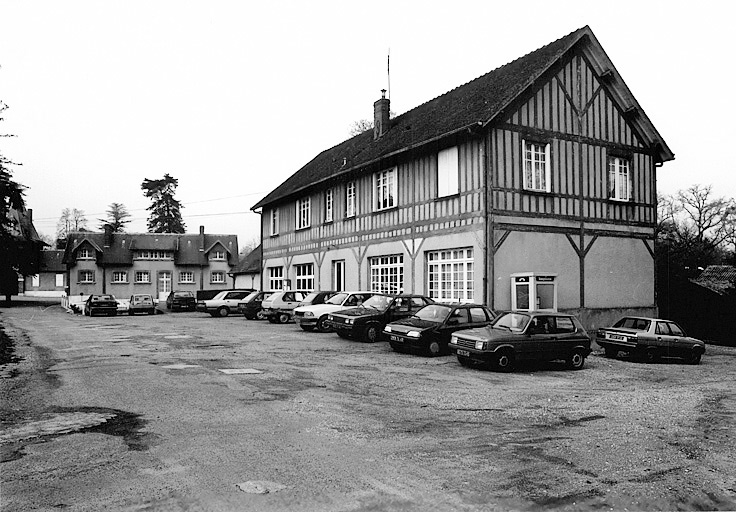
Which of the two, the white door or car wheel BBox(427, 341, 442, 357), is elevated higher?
the white door

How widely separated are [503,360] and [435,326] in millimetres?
2645

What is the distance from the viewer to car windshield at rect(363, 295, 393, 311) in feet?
66.1

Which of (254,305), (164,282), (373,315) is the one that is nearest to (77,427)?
(373,315)

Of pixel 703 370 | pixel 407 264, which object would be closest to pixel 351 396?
pixel 703 370

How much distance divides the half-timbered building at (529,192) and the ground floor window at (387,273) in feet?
0.26

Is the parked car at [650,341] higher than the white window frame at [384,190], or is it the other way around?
the white window frame at [384,190]

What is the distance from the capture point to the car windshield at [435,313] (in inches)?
669

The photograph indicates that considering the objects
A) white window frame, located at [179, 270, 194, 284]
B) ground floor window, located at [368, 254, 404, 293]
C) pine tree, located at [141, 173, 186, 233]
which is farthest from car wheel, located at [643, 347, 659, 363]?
pine tree, located at [141, 173, 186, 233]

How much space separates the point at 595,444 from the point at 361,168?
2065cm

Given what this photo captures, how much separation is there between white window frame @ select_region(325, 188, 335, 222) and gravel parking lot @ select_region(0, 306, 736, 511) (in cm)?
1678

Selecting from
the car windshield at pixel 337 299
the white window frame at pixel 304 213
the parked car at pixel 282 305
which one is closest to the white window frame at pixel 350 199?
the parked car at pixel 282 305

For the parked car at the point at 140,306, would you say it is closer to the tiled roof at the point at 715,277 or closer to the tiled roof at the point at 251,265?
the tiled roof at the point at 251,265

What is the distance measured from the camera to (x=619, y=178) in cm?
2386

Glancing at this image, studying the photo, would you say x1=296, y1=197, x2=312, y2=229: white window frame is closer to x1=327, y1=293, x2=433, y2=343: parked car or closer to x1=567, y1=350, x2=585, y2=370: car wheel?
x1=327, y1=293, x2=433, y2=343: parked car
